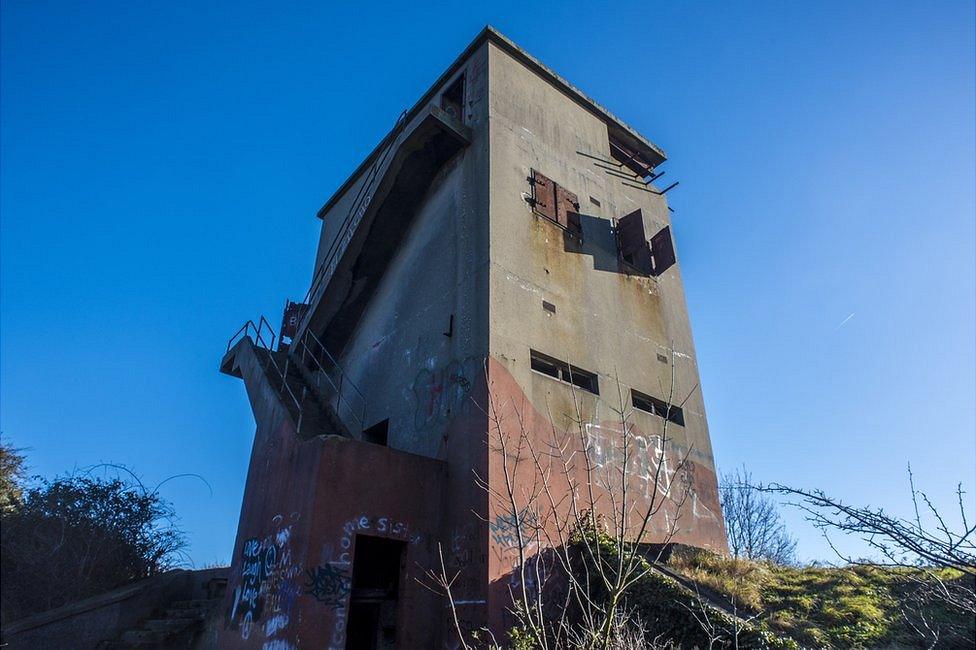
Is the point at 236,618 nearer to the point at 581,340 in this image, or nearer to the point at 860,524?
the point at 581,340

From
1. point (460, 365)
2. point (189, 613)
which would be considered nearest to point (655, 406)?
point (460, 365)

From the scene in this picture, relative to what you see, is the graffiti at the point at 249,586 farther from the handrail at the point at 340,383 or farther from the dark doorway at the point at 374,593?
the handrail at the point at 340,383

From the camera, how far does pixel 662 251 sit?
48.8ft

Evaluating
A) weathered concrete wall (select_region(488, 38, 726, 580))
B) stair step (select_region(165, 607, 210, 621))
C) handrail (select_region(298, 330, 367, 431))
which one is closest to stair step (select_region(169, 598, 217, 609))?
stair step (select_region(165, 607, 210, 621))

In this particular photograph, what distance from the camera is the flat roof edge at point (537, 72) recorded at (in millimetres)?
14680

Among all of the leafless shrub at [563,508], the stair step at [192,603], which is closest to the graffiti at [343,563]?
the leafless shrub at [563,508]

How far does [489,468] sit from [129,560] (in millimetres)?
11196

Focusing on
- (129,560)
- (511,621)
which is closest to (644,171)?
(511,621)

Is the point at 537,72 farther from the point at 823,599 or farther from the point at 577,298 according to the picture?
the point at 823,599

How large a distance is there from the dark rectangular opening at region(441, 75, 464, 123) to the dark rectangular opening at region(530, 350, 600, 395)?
24.2ft

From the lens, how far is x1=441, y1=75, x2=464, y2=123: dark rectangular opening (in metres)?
15.2

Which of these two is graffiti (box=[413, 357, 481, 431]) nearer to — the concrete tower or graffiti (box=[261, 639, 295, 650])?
the concrete tower

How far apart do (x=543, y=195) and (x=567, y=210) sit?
2.56ft

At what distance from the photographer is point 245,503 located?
434 inches
